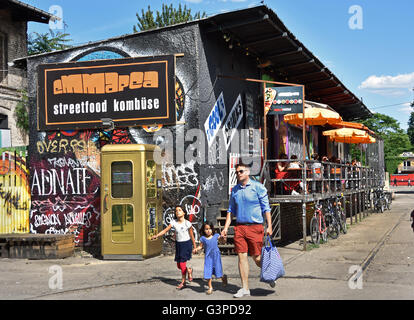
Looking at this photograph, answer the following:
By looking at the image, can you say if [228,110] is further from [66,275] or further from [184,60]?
[66,275]

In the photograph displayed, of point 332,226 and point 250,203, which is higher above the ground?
point 250,203

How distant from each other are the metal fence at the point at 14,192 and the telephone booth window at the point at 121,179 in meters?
3.16

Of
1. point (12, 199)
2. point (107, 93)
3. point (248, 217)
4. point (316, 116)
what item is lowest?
point (248, 217)

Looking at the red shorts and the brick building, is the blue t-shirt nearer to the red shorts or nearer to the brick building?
the red shorts

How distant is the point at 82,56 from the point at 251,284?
7.46 metres

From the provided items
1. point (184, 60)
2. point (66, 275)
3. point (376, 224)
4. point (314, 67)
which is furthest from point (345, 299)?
point (376, 224)

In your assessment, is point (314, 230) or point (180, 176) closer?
point (180, 176)

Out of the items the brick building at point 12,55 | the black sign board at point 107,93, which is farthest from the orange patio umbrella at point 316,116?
the brick building at point 12,55

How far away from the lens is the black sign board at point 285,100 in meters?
12.3

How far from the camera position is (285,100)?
41.1ft

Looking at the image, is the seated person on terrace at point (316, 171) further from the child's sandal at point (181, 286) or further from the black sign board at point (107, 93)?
the child's sandal at point (181, 286)

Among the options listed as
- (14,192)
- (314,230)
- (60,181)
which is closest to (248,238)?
(314,230)

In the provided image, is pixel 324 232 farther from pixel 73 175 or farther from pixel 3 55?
pixel 3 55

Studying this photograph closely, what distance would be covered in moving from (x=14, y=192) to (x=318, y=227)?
7611 millimetres
